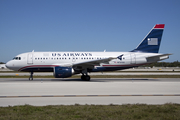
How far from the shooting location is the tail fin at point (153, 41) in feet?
85.3

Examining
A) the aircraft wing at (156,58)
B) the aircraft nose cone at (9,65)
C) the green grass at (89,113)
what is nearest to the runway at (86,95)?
the green grass at (89,113)

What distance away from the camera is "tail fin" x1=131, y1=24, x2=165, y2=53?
26000 millimetres

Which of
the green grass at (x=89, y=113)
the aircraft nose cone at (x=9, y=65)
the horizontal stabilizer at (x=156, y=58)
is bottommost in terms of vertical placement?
the green grass at (x=89, y=113)

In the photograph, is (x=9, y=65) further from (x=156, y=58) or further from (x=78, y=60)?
(x=156, y=58)

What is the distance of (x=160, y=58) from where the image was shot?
24.9m

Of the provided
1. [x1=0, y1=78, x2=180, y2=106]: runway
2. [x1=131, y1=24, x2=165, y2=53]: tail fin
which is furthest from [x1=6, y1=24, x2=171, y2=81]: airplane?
[x1=0, y1=78, x2=180, y2=106]: runway

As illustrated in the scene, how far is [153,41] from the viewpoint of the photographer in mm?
26047

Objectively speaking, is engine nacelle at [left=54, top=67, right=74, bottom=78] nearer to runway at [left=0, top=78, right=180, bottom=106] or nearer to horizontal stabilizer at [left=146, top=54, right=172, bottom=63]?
runway at [left=0, top=78, right=180, bottom=106]

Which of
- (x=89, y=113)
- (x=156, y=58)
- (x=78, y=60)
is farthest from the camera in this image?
(x=156, y=58)

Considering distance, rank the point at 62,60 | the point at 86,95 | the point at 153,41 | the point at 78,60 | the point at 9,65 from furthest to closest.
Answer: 1. the point at 153,41
2. the point at 78,60
3. the point at 62,60
4. the point at 9,65
5. the point at 86,95

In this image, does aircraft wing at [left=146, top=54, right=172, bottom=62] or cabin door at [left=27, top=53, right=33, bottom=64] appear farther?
aircraft wing at [left=146, top=54, right=172, bottom=62]

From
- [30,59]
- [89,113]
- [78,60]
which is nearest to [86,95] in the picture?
[89,113]

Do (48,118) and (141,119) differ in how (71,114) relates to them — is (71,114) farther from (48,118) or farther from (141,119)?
(141,119)

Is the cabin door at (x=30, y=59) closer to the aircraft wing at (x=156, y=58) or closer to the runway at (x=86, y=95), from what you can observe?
the runway at (x=86, y=95)
